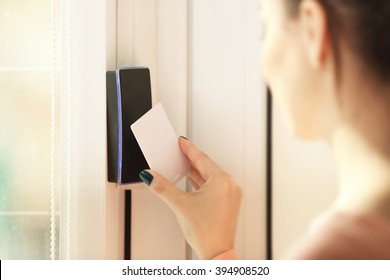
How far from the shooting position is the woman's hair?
66 cm

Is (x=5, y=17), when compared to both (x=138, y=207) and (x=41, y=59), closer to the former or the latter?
(x=41, y=59)

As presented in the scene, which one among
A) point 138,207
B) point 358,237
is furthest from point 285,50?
point 138,207

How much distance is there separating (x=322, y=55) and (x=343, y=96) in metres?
0.05

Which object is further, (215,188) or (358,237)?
(215,188)

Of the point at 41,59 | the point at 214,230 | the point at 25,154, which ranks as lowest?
the point at 214,230

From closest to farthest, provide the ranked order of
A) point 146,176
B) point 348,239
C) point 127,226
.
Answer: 1. point 348,239
2. point 146,176
3. point 127,226

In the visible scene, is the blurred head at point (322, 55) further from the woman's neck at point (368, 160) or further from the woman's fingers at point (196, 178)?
the woman's fingers at point (196, 178)

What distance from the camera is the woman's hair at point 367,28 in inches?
25.9

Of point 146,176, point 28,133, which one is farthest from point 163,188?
point 28,133

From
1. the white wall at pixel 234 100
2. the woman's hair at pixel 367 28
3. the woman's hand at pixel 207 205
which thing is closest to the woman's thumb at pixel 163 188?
the woman's hand at pixel 207 205

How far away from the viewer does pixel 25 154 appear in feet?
3.41

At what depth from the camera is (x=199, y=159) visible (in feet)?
3.23

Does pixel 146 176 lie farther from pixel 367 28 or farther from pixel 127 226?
pixel 367 28
